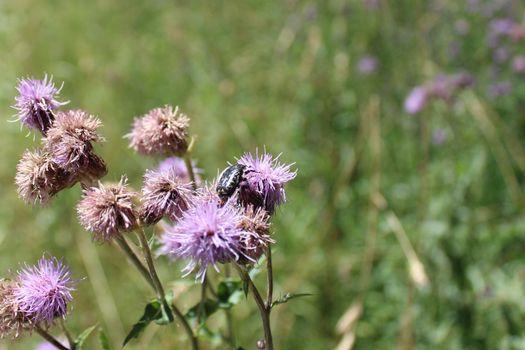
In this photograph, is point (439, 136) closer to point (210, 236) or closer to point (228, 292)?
point (228, 292)

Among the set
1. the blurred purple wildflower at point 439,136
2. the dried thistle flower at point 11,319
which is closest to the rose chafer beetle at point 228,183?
the dried thistle flower at point 11,319

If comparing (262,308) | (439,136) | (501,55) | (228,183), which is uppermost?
(501,55)

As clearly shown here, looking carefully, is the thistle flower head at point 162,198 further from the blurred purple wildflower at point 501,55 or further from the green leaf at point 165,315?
the blurred purple wildflower at point 501,55

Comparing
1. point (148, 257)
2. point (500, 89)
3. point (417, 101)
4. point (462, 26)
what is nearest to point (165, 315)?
point (148, 257)

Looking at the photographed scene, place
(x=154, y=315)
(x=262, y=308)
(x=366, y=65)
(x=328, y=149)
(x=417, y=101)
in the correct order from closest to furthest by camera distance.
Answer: (x=262, y=308)
(x=154, y=315)
(x=417, y=101)
(x=328, y=149)
(x=366, y=65)

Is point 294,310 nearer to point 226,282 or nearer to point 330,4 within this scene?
point 226,282

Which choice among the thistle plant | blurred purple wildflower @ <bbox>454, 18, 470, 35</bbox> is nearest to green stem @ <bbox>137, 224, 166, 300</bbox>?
the thistle plant
